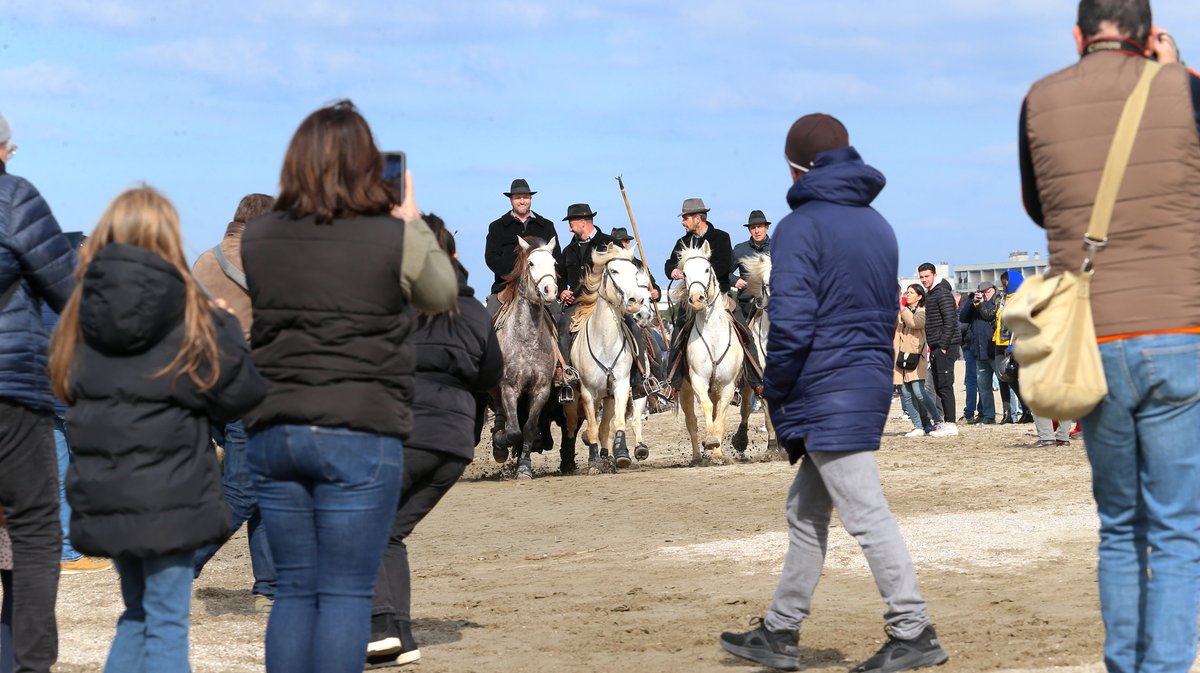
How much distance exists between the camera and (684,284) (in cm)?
1831

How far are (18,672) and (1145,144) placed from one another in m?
4.40

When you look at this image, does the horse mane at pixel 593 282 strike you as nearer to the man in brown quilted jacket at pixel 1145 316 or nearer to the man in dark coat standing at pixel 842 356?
the man in dark coat standing at pixel 842 356

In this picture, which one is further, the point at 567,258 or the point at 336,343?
the point at 567,258

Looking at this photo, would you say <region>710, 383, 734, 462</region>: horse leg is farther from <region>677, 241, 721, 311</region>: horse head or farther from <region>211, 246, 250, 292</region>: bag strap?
<region>211, 246, 250, 292</region>: bag strap

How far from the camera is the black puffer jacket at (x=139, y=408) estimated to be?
4.78 metres

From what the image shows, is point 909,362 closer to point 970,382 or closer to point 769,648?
point 970,382

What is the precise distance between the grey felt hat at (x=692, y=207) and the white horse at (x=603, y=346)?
212cm

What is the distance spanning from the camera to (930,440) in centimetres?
2084

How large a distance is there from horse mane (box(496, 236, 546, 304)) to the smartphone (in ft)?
37.8

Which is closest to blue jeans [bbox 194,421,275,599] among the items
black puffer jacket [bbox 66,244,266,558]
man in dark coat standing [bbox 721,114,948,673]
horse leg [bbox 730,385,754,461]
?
man in dark coat standing [bbox 721,114,948,673]

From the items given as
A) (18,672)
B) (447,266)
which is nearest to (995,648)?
(447,266)

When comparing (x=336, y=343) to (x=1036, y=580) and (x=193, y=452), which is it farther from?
(x=1036, y=580)

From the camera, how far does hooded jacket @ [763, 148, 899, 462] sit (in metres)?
6.02

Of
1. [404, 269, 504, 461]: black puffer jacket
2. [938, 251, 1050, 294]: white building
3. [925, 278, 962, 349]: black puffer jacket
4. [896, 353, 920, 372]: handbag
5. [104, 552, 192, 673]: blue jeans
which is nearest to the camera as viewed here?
[104, 552, 192, 673]: blue jeans
